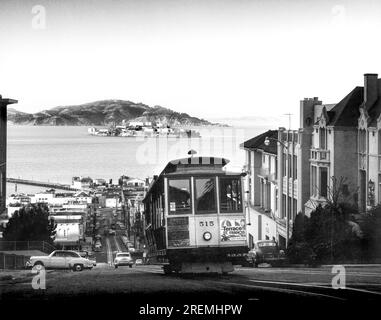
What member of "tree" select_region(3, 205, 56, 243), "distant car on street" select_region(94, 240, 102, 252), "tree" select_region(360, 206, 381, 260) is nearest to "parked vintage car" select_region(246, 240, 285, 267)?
"tree" select_region(360, 206, 381, 260)

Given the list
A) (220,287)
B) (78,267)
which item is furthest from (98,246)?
(220,287)

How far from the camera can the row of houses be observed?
20.2m

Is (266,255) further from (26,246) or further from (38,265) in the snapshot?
(38,265)

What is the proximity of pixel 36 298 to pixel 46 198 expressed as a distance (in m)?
10.4

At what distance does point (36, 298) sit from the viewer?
10.6 m

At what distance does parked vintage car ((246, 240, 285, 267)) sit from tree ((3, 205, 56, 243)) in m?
5.29

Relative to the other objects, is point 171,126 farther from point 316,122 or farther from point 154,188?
point 316,122

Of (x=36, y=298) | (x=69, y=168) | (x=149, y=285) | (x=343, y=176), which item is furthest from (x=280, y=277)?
(x=343, y=176)

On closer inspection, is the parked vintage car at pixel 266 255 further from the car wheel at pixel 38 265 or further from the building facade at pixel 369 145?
the car wheel at pixel 38 265

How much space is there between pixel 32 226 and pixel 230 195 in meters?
10.0

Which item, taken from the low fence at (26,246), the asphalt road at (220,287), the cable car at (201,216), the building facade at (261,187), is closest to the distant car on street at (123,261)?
the low fence at (26,246)
